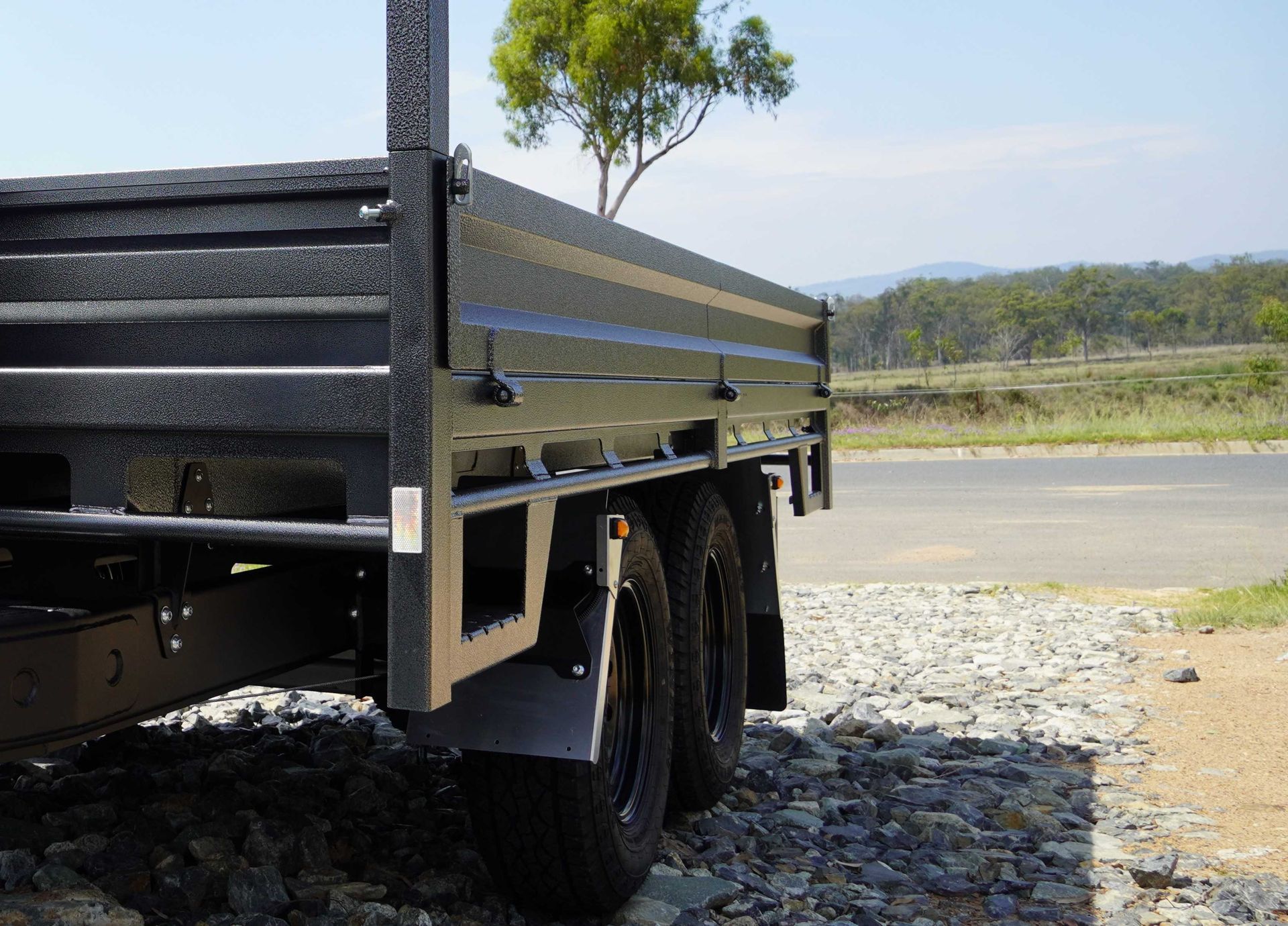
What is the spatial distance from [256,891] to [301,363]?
1545 mm

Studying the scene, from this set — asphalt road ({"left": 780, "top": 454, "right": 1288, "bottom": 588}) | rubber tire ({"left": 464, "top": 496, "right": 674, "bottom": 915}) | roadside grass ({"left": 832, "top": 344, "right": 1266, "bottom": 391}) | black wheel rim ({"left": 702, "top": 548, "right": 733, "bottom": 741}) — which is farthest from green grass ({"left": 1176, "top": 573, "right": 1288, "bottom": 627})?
roadside grass ({"left": 832, "top": 344, "right": 1266, "bottom": 391})

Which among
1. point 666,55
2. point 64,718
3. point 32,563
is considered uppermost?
point 666,55

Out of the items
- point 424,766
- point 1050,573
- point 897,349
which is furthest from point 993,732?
point 897,349

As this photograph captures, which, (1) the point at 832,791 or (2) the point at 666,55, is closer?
(1) the point at 832,791

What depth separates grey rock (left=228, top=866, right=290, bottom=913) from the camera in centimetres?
337

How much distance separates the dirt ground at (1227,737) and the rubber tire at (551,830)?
7.55ft

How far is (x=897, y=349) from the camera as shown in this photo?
9281cm

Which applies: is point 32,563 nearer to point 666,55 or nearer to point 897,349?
point 666,55

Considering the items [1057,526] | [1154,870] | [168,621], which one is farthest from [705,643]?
[1057,526]

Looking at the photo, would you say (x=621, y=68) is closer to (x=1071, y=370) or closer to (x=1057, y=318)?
(x=1071, y=370)

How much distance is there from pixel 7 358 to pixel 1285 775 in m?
5.10

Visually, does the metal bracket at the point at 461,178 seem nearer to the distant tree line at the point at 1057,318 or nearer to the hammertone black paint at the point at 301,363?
the hammertone black paint at the point at 301,363

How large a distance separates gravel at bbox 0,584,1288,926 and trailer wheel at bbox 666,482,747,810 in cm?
20

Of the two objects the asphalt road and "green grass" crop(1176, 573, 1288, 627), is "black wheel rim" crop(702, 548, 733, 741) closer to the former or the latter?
"green grass" crop(1176, 573, 1288, 627)
